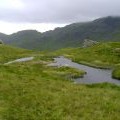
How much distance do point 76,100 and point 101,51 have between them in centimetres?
10714

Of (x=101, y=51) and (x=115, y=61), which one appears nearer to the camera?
(x=115, y=61)

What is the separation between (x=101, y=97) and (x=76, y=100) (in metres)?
3.10

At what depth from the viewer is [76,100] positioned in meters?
26.3

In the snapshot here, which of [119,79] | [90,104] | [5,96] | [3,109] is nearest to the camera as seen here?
[3,109]

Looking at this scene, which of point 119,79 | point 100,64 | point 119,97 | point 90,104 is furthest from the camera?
point 100,64

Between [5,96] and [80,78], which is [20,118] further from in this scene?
[80,78]

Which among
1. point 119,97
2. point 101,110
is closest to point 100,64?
point 119,97

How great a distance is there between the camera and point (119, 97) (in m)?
29.6

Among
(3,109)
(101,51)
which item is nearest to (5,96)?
(3,109)

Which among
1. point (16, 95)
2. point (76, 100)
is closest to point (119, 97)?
point (76, 100)

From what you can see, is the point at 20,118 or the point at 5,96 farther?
the point at 5,96

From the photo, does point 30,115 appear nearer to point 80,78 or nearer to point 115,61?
point 80,78

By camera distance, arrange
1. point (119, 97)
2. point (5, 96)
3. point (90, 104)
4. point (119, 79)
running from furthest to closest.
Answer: point (119, 79) → point (119, 97) → point (5, 96) → point (90, 104)

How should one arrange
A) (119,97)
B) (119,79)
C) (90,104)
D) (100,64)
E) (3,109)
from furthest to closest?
1. (100,64)
2. (119,79)
3. (119,97)
4. (90,104)
5. (3,109)
